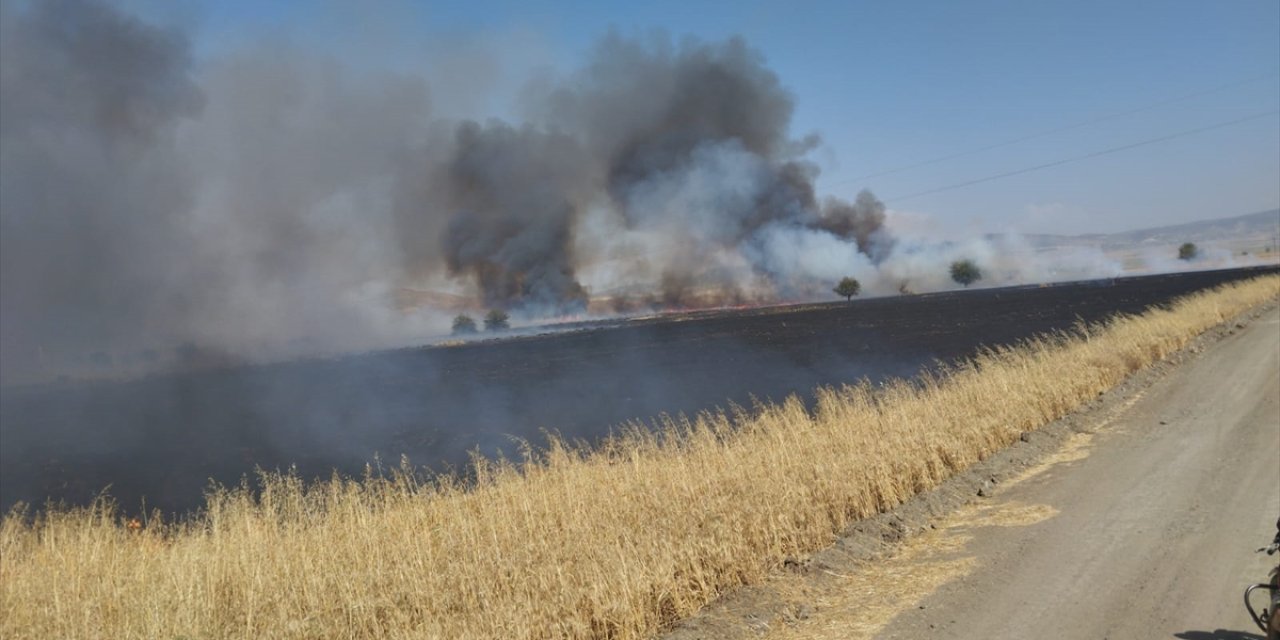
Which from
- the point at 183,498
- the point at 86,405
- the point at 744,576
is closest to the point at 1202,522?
the point at 744,576

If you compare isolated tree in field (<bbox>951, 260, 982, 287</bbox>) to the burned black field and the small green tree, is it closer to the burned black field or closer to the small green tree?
the small green tree

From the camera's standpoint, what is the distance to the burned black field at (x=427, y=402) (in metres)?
32.4

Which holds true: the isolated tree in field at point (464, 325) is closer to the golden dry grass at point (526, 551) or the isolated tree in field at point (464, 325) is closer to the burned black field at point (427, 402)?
the burned black field at point (427, 402)

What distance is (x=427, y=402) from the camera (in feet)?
160

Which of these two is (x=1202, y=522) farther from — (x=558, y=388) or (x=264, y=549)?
(x=558, y=388)

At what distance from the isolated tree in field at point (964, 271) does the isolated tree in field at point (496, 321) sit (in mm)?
101382

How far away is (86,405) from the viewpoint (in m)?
69.1

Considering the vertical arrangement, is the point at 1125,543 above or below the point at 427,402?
below

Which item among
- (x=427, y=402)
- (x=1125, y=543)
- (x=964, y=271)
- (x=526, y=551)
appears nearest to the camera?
(x=1125, y=543)

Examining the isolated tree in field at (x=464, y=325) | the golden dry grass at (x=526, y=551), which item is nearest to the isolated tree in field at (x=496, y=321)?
the isolated tree in field at (x=464, y=325)

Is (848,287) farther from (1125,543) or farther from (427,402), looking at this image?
(1125,543)

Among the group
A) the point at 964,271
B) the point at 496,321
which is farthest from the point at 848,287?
the point at 496,321

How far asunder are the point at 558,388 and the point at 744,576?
39594 millimetres

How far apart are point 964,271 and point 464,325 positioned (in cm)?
11213
